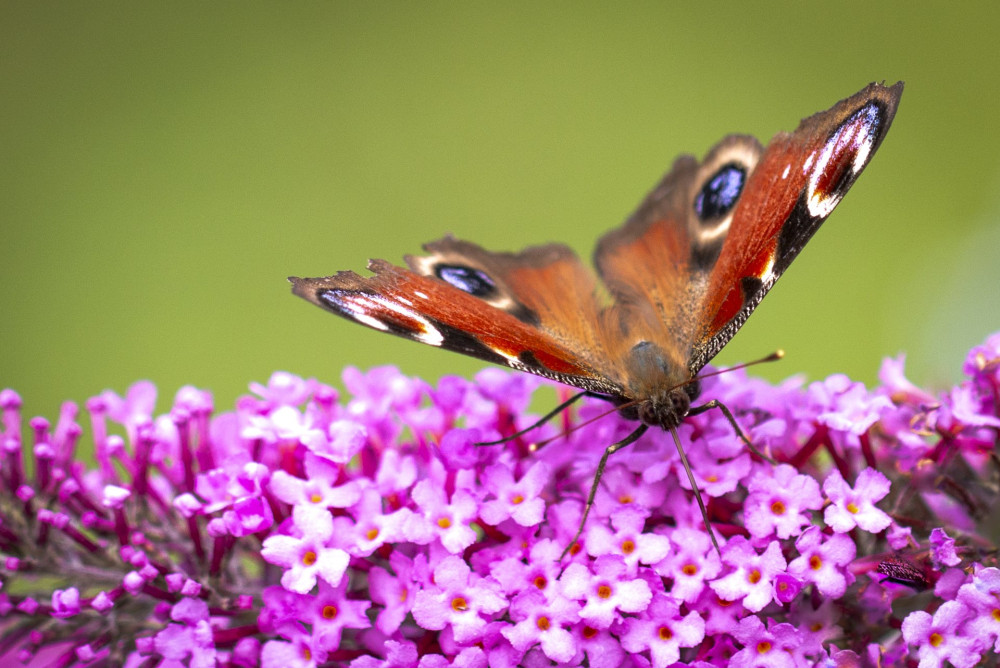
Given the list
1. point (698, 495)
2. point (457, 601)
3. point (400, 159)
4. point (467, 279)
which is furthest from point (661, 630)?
point (400, 159)

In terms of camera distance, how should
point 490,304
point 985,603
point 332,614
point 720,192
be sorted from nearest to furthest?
1. point 985,603
2. point 332,614
3. point 490,304
4. point 720,192

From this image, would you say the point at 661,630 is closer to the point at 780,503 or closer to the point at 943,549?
the point at 780,503

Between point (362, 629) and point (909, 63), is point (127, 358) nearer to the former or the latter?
point (362, 629)

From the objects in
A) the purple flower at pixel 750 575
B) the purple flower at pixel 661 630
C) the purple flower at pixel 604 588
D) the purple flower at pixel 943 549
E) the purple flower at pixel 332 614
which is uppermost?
the purple flower at pixel 943 549

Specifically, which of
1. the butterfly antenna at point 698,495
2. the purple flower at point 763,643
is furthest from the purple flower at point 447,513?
the purple flower at point 763,643

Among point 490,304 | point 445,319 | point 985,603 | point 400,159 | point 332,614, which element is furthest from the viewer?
point 400,159

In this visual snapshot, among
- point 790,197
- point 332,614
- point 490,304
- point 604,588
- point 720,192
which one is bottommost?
point 332,614

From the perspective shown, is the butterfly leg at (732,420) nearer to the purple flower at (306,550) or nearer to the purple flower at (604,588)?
the purple flower at (604,588)
